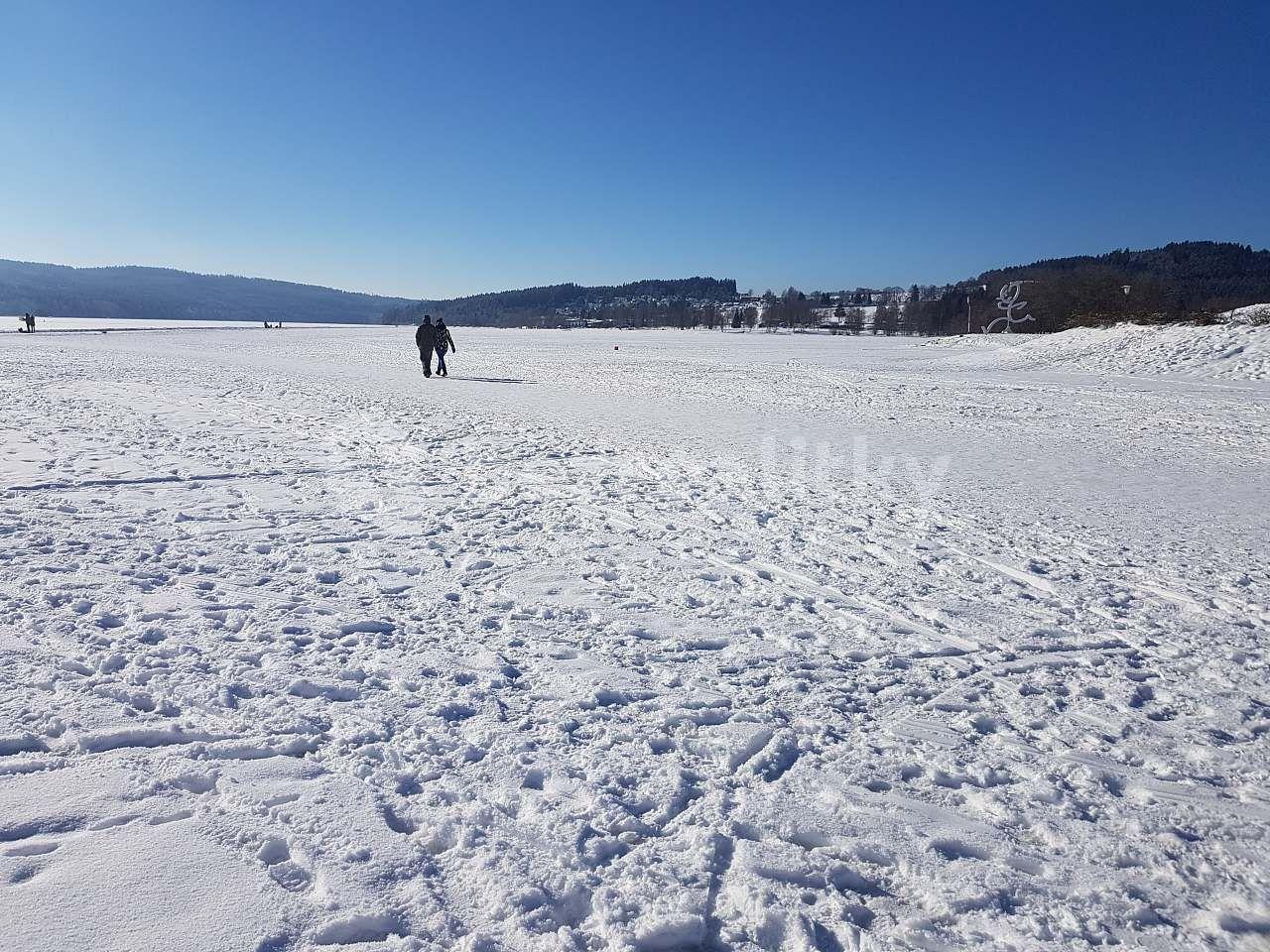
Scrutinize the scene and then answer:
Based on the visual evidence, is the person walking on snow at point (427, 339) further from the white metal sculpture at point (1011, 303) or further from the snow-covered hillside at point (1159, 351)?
the white metal sculpture at point (1011, 303)

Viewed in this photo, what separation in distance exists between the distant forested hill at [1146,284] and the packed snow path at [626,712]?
34.4 meters

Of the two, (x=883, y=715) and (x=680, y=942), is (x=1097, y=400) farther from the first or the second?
(x=680, y=942)

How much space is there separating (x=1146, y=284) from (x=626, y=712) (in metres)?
75.4

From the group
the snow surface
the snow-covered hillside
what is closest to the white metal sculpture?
the snow-covered hillside

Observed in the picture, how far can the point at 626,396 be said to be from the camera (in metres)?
17.8

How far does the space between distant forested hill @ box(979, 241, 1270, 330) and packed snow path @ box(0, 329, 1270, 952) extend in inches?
1353

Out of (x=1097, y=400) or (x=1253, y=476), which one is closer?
(x=1253, y=476)

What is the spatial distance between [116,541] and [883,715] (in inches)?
239

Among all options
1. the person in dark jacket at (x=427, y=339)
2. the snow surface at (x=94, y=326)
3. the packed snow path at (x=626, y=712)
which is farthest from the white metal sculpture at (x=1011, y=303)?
the snow surface at (x=94, y=326)

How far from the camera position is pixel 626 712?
3.48m

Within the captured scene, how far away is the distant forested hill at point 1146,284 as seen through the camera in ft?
170

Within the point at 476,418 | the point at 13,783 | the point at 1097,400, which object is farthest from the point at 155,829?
the point at 1097,400

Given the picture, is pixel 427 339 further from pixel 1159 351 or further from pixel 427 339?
pixel 1159 351

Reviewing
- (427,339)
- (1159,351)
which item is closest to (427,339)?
(427,339)
